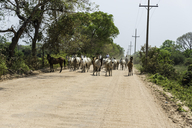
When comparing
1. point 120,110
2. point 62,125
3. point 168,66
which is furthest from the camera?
point 168,66

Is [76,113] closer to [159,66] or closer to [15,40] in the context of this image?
[15,40]

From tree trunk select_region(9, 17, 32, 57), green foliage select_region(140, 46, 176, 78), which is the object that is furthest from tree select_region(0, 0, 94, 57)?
green foliage select_region(140, 46, 176, 78)

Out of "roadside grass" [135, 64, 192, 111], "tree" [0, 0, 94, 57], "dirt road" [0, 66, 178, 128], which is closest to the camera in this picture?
"dirt road" [0, 66, 178, 128]

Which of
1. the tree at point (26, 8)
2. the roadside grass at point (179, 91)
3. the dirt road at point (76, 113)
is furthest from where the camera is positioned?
the tree at point (26, 8)

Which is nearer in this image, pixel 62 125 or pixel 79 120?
pixel 62 125

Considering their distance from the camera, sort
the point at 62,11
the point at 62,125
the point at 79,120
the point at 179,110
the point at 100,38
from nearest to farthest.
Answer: the point at 62,125 → the point at 79,120 → the point at 179,110 → the point at 62,11 → the point at 100,38

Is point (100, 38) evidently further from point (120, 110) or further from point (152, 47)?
point (120, 110)

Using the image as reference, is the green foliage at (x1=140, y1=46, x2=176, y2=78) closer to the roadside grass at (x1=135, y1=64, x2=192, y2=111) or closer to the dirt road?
Answer: the roadside grass at (x1=135, y1=64, x2=192, y2=111)

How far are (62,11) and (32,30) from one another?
574 centimetres

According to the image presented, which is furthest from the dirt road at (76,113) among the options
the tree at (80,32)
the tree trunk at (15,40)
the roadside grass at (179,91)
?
the tree at (80,32)

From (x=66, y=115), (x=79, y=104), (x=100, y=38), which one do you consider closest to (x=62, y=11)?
(x=79, y=104)

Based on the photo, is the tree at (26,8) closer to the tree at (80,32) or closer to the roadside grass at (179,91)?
the tree at (80,32)

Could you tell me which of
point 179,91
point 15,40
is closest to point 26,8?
point 15,40

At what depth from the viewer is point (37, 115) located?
6.14 m
